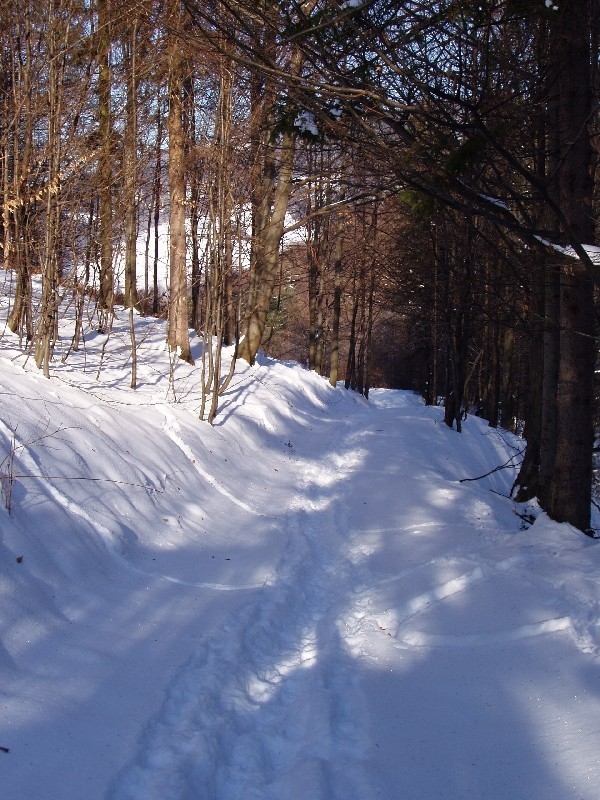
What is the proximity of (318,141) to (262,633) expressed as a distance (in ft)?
15.1

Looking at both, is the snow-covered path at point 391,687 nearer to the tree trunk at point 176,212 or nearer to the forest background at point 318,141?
the forest background at point 318,141

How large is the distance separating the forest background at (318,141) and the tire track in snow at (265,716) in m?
3.41

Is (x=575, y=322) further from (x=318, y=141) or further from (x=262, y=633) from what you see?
(x=262, y=633)

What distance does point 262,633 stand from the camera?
4.68 metres

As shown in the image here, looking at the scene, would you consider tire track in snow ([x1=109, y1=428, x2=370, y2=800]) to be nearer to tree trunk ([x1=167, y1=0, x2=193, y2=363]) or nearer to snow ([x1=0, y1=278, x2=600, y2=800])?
snow ([x1=0, y1=278, x2=600, y2=800])

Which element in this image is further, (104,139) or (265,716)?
(104,139)

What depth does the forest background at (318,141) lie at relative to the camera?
516 centimetres

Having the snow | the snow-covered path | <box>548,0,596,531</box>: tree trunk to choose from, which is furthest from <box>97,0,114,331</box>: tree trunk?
the snow-covered path

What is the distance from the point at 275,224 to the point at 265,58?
1140 centimetres

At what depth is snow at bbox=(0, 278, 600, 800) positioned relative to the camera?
3.10 m

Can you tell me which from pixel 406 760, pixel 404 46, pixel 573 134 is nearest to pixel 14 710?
pixel 406 760

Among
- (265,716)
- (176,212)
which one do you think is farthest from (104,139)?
(265,716)

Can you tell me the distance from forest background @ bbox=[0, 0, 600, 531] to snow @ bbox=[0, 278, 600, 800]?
6.28ft

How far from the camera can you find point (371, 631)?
487 cm
